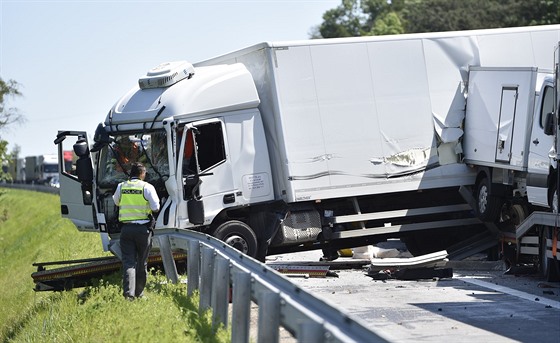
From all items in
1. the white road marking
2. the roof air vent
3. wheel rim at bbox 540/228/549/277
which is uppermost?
the roof air vent

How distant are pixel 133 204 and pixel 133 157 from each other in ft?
14.6

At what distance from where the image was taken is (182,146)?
18.6m

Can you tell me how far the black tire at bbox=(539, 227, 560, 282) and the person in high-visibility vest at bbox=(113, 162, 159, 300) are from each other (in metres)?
5.85

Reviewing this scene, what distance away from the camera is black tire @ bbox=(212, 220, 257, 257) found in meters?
19.1

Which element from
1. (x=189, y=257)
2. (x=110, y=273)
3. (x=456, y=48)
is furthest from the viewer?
(x=456, y=48)

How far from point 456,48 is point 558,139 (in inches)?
194

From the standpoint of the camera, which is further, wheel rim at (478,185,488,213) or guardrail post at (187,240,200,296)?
wheel rim at (478,185,488,213)

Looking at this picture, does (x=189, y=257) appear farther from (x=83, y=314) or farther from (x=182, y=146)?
(x=182, y=146)

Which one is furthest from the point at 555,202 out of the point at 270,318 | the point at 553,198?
the point at 270,318

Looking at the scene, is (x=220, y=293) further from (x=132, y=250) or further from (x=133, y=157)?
(x=133, y=157)

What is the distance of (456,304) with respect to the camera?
1446cm

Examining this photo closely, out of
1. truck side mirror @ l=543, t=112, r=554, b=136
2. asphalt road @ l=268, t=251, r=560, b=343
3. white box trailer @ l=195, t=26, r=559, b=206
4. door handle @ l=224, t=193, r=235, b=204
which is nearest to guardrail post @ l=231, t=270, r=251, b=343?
asphalt road @ l=268, t=251, r=560, b=343

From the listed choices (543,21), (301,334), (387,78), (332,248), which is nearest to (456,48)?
(387,78)

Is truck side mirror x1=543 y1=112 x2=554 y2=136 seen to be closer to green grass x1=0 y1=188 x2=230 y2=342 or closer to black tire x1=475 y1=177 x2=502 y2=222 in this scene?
black tire x1=475 y1=177 x2=502 y2=222
